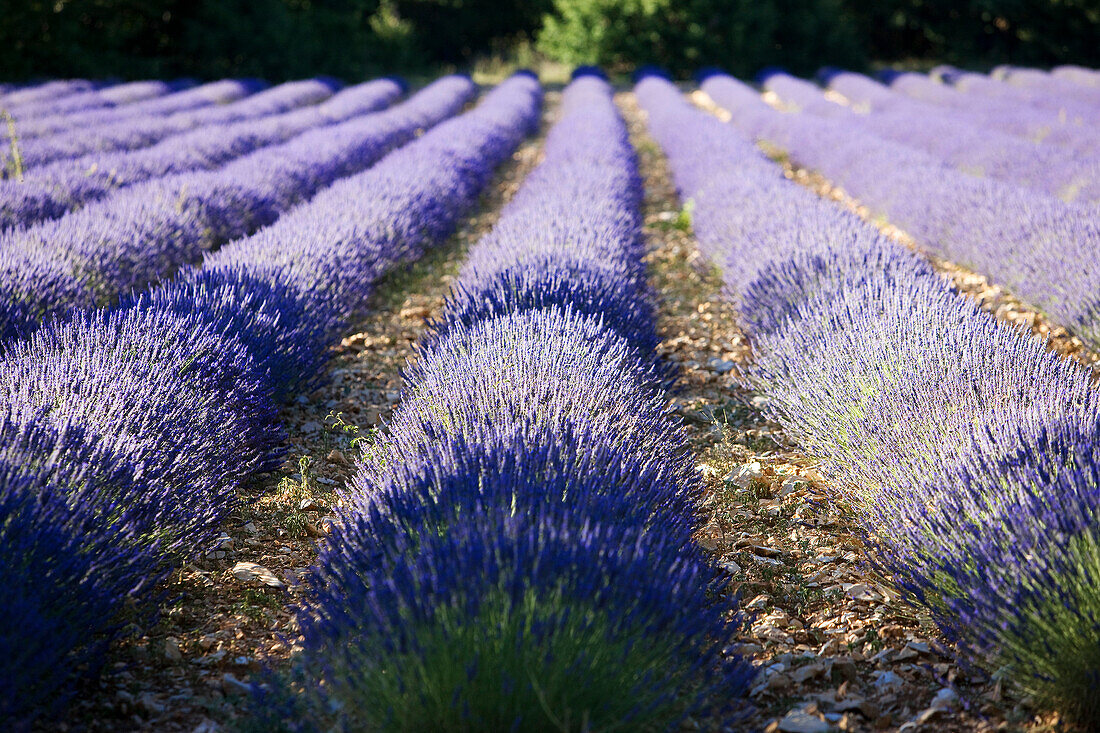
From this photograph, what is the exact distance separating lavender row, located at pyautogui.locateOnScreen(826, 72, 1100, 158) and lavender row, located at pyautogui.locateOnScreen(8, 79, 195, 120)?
418 inches

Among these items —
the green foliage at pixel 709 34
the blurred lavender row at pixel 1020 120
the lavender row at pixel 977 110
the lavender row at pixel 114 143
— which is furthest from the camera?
the green foliage at pixel 709 34

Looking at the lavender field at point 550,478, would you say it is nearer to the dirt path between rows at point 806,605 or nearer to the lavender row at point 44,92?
the dirt path between rows at point 806,605

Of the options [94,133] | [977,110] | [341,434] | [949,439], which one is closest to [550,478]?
[949,439]

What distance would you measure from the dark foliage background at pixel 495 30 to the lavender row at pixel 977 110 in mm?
3328

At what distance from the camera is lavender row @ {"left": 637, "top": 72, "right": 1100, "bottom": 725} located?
5.25 feet

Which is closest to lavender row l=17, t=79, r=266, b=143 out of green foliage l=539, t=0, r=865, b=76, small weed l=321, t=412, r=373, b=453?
small weed l=321, t=412, r=373, b=453

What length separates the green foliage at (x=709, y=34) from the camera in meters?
18.4

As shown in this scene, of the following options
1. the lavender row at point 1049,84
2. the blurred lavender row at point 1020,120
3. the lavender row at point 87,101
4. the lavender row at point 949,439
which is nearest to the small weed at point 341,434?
the lavender row at point 949,439

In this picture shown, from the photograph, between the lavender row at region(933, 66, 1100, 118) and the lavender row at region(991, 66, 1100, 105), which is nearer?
the lavender row at region(933, 66, 1100, 118)

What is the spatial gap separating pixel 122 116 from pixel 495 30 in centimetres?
1537

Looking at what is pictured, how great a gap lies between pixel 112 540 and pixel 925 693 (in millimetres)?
1874

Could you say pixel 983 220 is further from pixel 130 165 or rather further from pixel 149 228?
pixel 130 165

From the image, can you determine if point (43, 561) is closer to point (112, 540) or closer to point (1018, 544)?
point (112, 540)

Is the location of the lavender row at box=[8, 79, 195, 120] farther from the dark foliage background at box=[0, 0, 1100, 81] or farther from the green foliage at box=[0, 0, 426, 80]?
A: the dark foliage background at box=[0, 0, 1100, 81]
